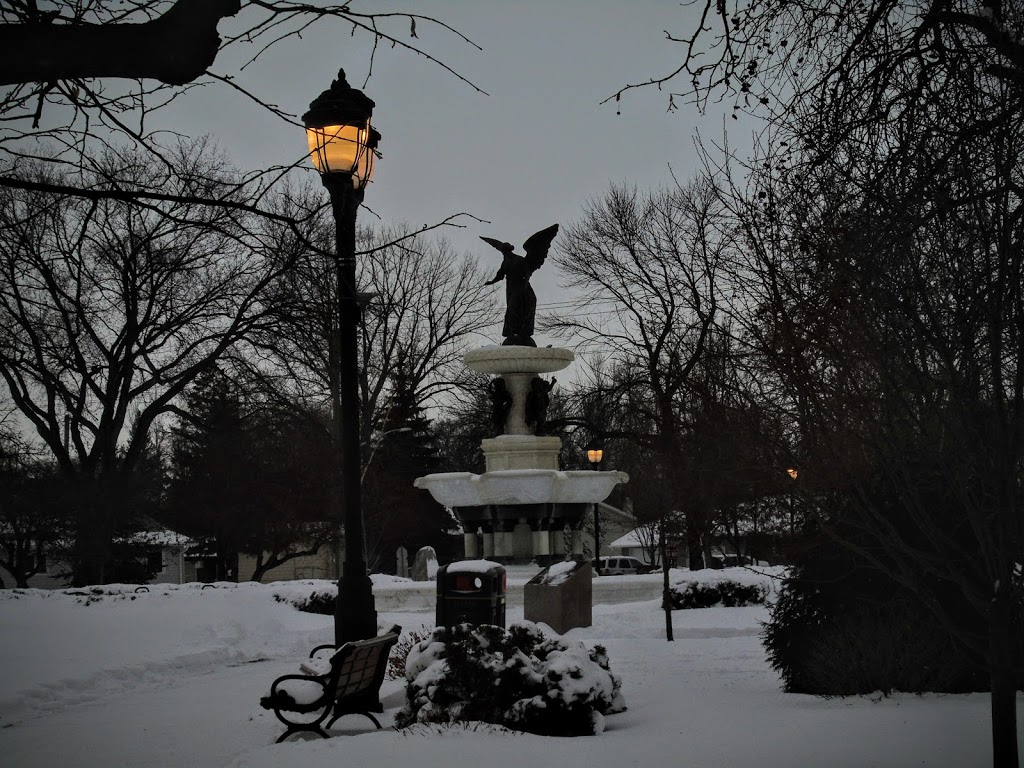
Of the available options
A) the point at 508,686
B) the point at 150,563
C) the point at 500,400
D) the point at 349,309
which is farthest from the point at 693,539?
the point at 150,563

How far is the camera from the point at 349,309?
383 inches

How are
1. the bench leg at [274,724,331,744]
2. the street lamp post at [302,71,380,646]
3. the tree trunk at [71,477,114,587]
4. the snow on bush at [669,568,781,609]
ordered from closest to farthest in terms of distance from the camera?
the bench leg at [274,724,331,744] → the street lamp post at [302,71,380,646] → the snow on bush at [669,568,781,609] → the tree trunk at [71,477,114,587]

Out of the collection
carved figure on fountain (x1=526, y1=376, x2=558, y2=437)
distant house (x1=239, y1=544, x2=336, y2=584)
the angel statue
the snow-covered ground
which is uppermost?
the angel statue

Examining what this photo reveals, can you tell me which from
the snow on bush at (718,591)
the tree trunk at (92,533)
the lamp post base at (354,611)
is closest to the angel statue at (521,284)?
the snow on bush at (718,591)

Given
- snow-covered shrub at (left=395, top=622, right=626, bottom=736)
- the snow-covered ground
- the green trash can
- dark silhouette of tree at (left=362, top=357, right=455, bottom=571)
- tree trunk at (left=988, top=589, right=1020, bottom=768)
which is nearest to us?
tree trunk at (left=988, top=589, right=1020, bottom=768)

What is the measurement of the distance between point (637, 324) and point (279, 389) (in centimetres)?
1232

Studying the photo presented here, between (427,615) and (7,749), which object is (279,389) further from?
(7,749)

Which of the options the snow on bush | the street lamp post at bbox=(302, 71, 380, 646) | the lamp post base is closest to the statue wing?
the snow on bush

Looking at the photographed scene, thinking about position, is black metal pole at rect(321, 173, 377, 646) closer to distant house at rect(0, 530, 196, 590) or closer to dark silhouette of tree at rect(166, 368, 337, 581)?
dark silhouette of tree at rect(166, 368, 337, 581)

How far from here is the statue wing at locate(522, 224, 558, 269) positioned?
25.8m

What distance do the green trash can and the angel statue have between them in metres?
12.7

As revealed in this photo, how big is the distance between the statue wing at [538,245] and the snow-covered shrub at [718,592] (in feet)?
30.7

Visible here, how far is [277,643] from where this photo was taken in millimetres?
17297

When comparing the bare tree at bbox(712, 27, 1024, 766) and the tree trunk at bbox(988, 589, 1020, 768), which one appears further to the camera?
the tree trunk at bbox(988, 589, 1020, 768)
